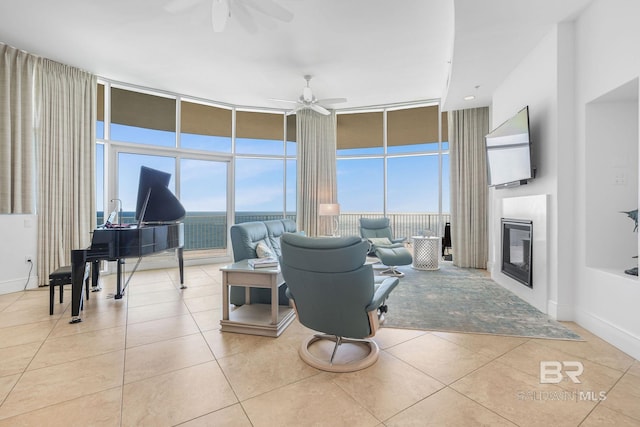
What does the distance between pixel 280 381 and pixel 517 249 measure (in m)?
3.40

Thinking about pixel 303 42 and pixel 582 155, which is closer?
pixel 582 155

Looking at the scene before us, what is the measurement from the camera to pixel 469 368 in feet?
6.52

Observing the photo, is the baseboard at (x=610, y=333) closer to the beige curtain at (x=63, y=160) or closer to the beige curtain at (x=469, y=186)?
the beige curtain at (x=469, y=186)

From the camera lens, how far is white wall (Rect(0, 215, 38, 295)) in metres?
3.71

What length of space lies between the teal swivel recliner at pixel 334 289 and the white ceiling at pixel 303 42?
257 centimetres

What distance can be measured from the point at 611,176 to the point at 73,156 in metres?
6.57

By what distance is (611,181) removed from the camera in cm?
261

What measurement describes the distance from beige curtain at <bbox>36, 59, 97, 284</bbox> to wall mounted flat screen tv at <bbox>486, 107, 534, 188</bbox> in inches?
235

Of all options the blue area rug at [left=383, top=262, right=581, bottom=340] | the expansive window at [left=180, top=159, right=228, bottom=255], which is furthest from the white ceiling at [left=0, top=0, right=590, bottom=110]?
the blue area rug at [left=383, top=262, right=581, bottom=340]

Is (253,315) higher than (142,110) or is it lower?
lower

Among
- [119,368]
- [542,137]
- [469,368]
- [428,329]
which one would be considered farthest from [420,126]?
[119,368]

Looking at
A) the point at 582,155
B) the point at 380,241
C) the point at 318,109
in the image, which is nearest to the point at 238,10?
the point at 318,109

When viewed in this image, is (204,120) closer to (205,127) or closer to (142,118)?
(205,127)

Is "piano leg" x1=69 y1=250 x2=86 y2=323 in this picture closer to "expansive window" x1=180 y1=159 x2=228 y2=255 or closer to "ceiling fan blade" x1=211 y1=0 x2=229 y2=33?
"ceiling fan blade" x1=211 y1=0 x2=229 y2=33
